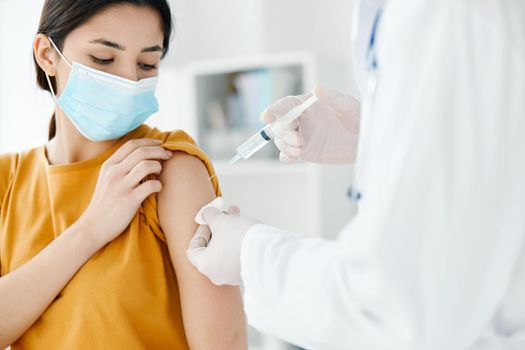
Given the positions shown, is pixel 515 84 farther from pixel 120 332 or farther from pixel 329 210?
pixel 329 210

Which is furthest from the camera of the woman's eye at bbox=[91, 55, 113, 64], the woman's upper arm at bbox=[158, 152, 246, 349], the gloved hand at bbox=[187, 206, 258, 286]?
the woman's eye at bbox=[91, 55, 113, 64]

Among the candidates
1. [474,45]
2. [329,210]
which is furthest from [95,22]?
[329,210]

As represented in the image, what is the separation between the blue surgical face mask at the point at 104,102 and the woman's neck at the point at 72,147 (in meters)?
0.05

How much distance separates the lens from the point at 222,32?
13.1ft

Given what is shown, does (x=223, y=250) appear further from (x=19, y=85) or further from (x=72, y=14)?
(x=19, y=85)

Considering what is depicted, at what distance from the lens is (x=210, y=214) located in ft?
4.03

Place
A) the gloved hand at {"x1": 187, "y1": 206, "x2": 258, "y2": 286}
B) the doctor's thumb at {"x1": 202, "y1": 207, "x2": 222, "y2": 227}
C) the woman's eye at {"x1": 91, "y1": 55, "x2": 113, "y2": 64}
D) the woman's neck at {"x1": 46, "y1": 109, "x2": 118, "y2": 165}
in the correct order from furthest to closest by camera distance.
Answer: the woman's neck at {"x1": 46, "y1": 109, "x2": 118, "y2": 165} < the woman's eye at {"x1": 91, "y1": 55, "x2": 113, "y2": 64} < the doctor's thumb at {"x1": 202, "y1": 207, "x2": 222, "y2": 227} < the gloved hand at {"x1": 187, "y1": 206, "x2": 258, "y2": 286}

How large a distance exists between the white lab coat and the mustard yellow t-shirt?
60 centimetres

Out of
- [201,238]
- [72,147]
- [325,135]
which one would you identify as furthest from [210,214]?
[72,147]

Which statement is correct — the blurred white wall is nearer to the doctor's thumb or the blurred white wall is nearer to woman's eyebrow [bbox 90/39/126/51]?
woman's eyebrow [bbox 90/39/126/51]

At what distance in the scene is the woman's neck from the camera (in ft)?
5.14

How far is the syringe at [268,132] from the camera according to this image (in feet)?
4.41

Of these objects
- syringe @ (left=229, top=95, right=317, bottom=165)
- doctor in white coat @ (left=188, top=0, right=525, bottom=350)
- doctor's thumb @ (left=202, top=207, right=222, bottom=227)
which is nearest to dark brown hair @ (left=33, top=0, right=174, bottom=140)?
syringe @ (left=229, top=95, right=317, bottom=165)

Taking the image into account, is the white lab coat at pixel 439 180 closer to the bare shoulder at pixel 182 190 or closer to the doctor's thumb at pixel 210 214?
the doctor's thumb at pixel 210 214
